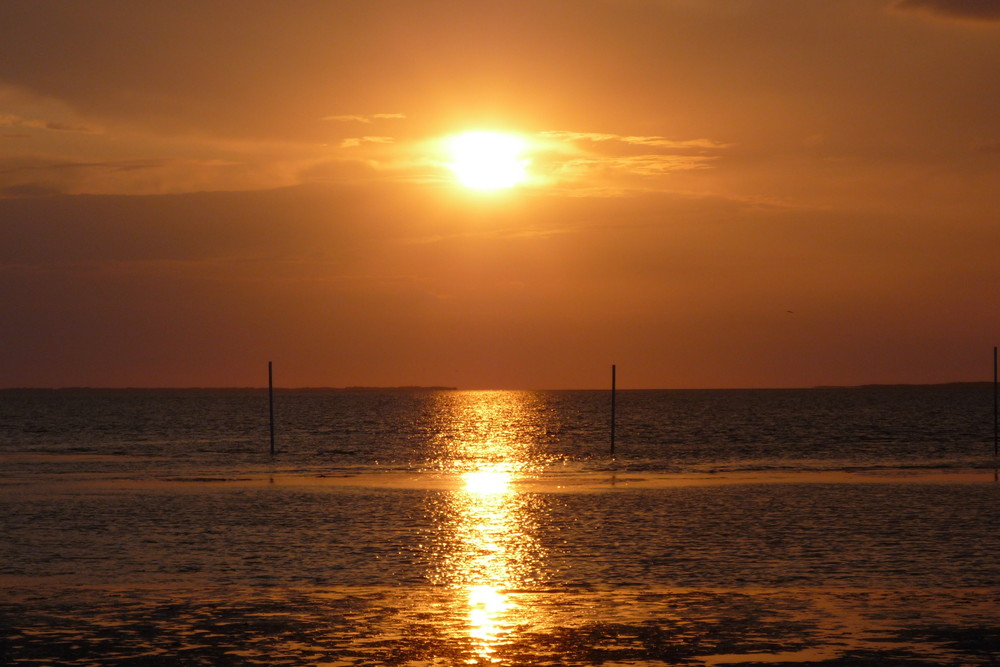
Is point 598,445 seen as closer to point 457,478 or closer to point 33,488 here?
point 457,478

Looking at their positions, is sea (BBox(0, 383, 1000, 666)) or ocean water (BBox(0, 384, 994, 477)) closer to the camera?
sea (BBox(0, 383, 1000, 666))

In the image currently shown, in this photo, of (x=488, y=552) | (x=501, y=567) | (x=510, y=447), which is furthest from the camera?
(x=510, y=447)

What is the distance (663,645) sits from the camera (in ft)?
46.9

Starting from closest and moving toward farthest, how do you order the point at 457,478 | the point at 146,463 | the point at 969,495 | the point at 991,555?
the point at 991,555
the point at 969,495
the point at 457,478
the point at 146,463

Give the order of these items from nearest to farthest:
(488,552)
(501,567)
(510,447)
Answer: (501,567) < (488,552) < (510,447)

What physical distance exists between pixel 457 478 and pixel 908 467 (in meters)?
20.8

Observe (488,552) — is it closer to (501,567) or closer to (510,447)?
(501,567)

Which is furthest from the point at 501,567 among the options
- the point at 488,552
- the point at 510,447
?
the point at 510,447

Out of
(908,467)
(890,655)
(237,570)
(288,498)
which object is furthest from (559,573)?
(908,467)

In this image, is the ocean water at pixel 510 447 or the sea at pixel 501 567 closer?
the sea at pixel 501 567

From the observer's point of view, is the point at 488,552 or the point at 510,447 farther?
the point at 510,447

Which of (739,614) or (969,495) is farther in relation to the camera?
(969,495)

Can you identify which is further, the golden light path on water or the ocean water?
the ocean water

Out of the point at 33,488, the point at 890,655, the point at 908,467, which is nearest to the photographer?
the point at 890,655
